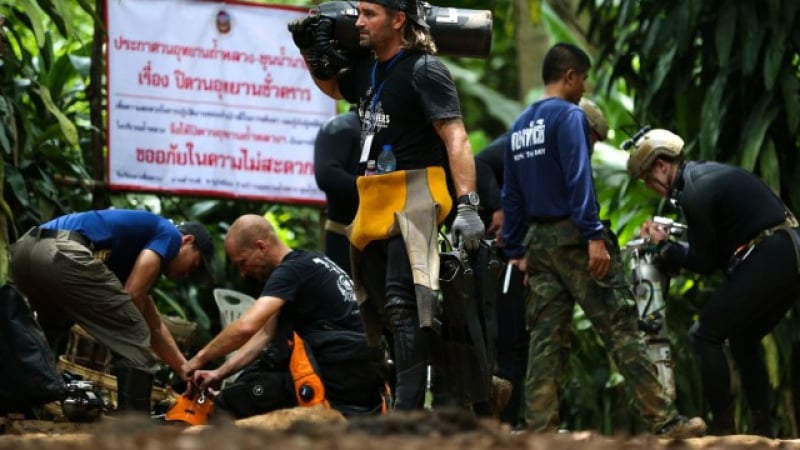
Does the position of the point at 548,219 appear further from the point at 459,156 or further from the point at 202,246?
the point at 202,246

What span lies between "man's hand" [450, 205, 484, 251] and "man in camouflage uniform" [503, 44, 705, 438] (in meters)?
1.23

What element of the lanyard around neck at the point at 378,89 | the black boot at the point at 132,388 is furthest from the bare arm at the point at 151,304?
the lanyard around neck at the point at 378,89

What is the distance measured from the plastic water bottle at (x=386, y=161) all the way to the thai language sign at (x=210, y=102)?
11.9ft

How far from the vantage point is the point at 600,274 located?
8602mm

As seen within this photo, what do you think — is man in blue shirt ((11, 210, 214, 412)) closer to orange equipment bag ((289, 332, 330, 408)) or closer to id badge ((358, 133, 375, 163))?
orange equipment bag ((289, 332, 330, 408))

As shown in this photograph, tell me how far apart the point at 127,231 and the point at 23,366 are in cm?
93

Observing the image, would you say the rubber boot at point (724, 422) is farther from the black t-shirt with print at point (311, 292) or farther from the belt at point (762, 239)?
the black t-shirt with print at point (311, 292)

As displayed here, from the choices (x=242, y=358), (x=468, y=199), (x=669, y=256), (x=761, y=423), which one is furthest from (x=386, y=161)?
(x=761, y=423)

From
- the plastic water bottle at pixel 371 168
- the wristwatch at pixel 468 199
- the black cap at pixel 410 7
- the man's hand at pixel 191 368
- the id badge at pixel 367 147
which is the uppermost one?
the black cap at pixel 410 7

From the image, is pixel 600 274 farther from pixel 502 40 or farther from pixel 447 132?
pixel 502 40

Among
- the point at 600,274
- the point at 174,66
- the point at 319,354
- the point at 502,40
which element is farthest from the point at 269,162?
the point at 502,40

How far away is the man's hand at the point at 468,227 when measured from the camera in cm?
745

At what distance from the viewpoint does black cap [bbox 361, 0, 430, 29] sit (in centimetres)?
767

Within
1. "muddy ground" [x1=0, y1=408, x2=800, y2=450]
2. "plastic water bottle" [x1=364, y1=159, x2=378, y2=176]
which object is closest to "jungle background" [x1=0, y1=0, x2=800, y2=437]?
"plastic water bottle" [x1=364, y1=159, x2=378, y2=176]
